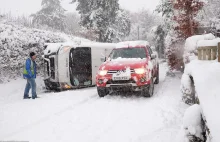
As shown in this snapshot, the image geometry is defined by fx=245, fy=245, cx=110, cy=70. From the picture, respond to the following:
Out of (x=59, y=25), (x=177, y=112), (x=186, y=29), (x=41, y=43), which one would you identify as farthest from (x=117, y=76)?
(x=59, y=25)

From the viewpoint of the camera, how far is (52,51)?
1092cm

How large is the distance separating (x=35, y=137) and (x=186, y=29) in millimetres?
9917

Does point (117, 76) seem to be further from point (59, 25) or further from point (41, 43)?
point (59, 25)

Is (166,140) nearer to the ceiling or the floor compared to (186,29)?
nearer to the floor

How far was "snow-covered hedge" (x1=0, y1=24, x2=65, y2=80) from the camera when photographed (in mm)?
12078

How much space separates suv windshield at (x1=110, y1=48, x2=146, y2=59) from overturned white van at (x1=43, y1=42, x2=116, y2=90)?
7.30ft

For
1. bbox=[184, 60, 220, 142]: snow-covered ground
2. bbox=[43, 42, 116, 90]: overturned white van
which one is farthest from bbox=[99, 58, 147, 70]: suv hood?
bbox=[184, 60, 220, 142]: snow-covered ground

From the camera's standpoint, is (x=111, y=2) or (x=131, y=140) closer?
(x=131, y=140)

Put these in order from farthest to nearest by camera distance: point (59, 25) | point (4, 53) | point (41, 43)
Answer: point (59, 25) → point (41, 43) → point (4, 53)

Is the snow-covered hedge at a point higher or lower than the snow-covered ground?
higher

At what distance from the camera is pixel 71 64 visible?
35.9 ft

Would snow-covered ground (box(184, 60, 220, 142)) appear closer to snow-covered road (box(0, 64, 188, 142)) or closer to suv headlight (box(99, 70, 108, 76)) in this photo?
snow-covered road (box(0, 64, 188, 142))

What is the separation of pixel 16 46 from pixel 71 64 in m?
3.64

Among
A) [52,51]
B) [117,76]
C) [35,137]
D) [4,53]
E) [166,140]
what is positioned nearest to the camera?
[166,140]
